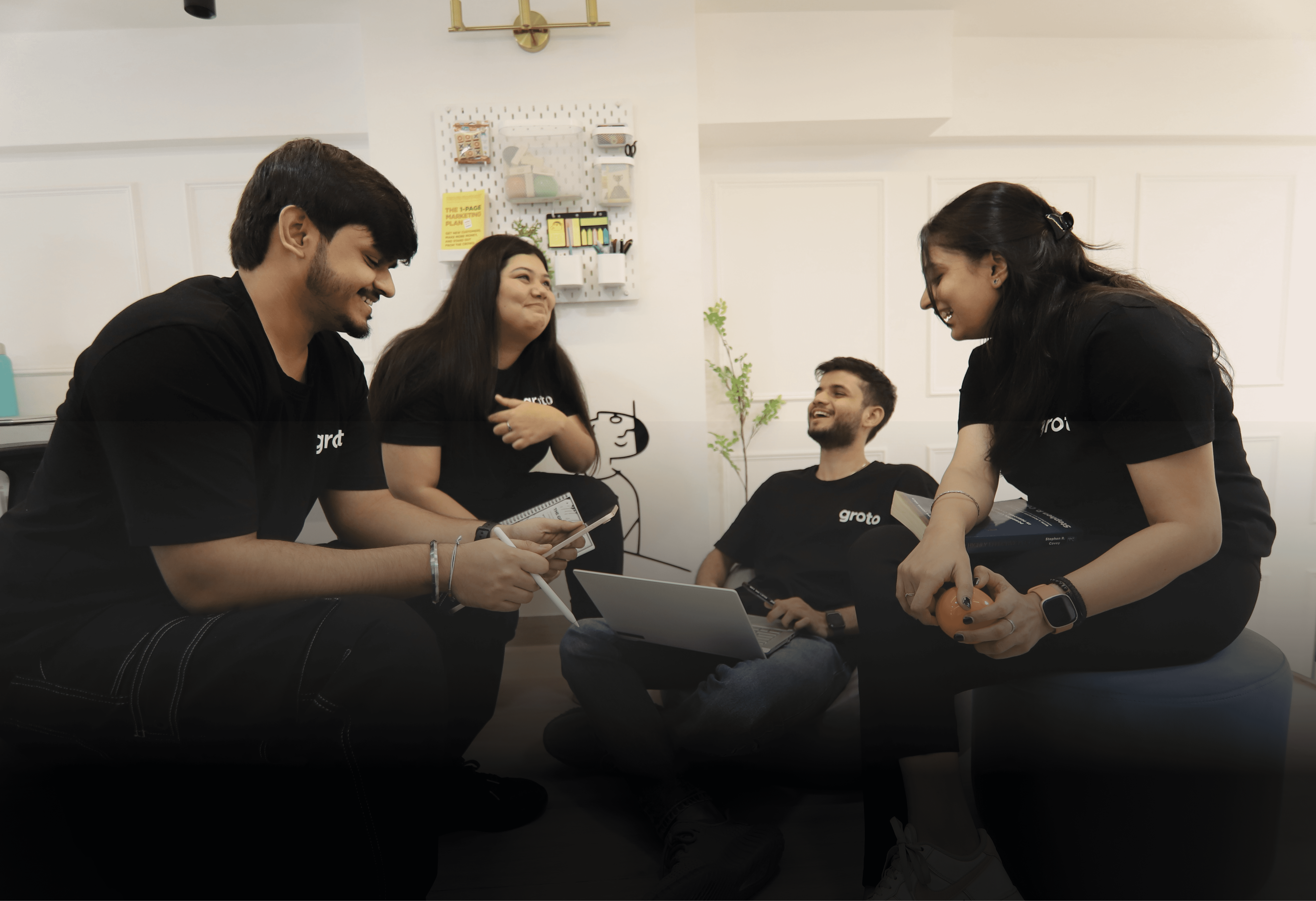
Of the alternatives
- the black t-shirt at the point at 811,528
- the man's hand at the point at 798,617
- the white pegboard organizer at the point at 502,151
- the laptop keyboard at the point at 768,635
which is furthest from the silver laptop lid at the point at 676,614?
the white pegboard organizer at the point at 502,151

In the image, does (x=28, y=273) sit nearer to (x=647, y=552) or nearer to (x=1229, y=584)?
(x=647, y=552)

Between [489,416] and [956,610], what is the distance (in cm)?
69

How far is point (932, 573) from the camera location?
587 mm

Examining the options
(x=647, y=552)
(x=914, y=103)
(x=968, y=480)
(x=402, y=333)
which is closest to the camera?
(x=968, y=480)

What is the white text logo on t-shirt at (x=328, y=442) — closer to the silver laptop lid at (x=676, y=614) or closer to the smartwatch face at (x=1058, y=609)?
the silver laptop lid at (x=676, y=614)

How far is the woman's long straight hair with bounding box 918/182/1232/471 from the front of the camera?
0.57 m

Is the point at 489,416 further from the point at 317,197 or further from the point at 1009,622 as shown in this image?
the point at 1009,622

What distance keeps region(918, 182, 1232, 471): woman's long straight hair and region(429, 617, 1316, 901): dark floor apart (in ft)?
1.33

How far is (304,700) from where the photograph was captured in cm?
53

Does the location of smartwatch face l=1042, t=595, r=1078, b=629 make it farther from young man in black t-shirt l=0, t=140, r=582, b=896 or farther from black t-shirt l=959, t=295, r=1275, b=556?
young man in black t-shirt l=0, t=140, r=582, b=896

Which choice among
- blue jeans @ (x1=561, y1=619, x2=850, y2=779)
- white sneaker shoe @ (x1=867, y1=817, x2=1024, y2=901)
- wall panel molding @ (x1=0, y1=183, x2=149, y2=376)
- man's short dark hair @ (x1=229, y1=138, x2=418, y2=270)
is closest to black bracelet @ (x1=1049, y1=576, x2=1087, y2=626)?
white sneaker shoe @ (x1=867, y1=817, x2=1024, y2=901)

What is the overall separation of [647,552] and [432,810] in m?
0.67

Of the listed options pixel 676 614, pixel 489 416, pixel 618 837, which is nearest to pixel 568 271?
pixel 489 416

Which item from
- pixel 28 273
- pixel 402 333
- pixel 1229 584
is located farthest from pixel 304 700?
pixel 1229 584
